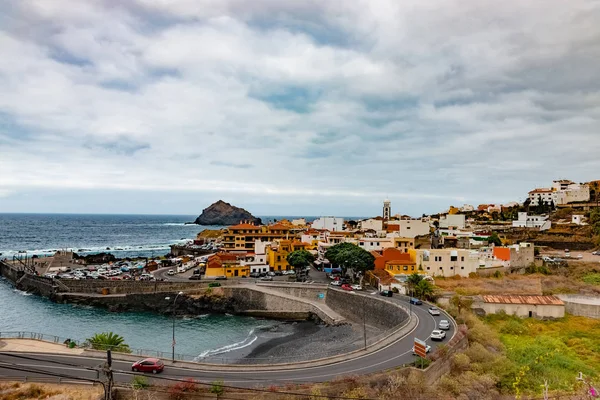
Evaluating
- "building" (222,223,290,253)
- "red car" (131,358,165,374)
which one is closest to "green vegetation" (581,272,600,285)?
"building" (222,223,290,253)

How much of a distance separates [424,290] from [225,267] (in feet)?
109

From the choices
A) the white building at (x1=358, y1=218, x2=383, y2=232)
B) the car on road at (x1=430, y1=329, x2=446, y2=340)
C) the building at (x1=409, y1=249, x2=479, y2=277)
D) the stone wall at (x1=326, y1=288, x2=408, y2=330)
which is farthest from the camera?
the white building at (x1=358, y1=218, x2=383, y2=232)

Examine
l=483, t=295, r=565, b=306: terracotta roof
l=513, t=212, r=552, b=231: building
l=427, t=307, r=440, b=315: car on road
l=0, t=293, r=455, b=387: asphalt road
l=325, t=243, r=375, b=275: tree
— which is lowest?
l=0, t=293, r=455, b=387: asphalt road

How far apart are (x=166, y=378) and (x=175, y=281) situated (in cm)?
4099

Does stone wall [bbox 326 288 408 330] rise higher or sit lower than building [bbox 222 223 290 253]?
lower

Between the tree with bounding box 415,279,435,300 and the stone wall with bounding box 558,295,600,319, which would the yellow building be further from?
the stone wall with bounding box 558,295,600,319

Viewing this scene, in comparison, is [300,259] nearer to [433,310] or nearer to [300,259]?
[300,259]

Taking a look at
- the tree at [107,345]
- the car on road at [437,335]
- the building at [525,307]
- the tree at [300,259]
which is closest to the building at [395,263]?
the tree at [300,259]

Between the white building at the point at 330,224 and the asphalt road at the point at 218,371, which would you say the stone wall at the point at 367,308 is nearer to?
the asphalt road at the point at 218,371

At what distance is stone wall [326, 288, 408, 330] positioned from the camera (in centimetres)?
4355

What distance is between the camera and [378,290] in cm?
5428

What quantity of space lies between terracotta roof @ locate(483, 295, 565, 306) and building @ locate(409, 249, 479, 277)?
1133 centimetres

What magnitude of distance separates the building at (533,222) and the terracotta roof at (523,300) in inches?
2082

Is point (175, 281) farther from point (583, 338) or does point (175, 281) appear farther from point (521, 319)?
point (583, 338)
